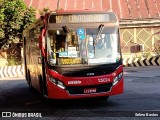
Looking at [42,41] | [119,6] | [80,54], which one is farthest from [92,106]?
[119,6]

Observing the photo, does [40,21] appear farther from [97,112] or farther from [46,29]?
[97,112]

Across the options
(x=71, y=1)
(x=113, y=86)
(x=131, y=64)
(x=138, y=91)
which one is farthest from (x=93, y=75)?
(x=71, y=1)

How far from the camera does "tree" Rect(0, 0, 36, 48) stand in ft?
95.0

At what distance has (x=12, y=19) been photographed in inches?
1156

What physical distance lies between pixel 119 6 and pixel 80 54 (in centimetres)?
2461

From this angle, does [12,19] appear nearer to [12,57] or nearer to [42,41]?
[12,57]

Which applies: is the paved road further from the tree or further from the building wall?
the building wall

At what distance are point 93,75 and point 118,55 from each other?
0.99 meters

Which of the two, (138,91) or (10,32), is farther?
(10,32)

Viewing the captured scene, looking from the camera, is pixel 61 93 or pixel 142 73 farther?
pixel 142 73

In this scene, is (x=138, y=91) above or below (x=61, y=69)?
below

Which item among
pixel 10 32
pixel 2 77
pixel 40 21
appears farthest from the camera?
pixel 10 32

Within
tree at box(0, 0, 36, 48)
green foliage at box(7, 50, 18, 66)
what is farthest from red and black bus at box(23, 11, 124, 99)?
green foliage at box(7, 50, 18, 66)

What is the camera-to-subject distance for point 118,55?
36.9 feet
